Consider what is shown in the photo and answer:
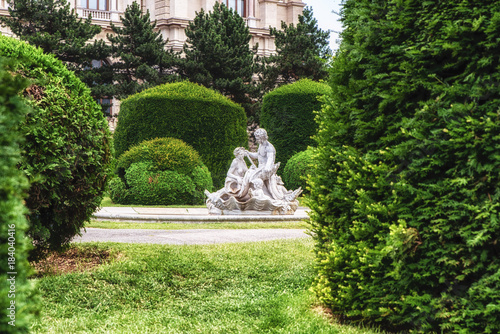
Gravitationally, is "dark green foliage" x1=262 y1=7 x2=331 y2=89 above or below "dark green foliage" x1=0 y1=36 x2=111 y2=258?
above

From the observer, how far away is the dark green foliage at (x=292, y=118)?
24062mm

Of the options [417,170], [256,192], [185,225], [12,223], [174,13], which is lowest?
[185,225]

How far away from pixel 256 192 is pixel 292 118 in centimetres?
1077

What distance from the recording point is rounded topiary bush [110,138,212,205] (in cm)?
1745

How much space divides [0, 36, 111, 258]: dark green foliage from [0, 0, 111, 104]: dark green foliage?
23.4m

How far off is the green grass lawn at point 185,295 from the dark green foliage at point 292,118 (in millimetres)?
17834

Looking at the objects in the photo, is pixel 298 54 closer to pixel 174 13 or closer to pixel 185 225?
pixel 174 13

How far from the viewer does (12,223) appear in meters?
1.65

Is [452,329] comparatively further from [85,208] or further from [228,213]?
[228,213]

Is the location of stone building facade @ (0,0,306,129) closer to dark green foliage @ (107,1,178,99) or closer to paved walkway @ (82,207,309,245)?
dark green foliage @ (107,1,178,99)

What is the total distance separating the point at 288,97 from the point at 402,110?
20.9m

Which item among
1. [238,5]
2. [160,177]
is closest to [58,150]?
[160,177]

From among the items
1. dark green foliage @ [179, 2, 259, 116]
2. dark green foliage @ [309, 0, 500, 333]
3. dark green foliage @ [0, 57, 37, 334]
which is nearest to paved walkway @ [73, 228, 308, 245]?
dark green foliage @ [309, 0, 500, 333]

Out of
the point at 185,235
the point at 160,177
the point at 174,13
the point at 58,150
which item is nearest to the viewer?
the point at 58,150
